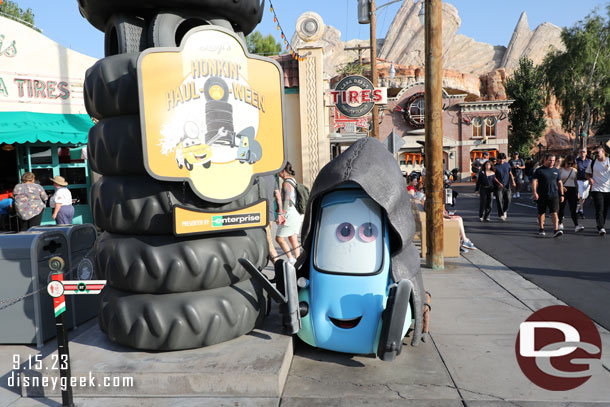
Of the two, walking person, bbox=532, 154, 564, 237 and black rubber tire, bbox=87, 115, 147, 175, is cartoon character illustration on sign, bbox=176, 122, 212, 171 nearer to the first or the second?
black rubber tire, bbox=87, 115, 147, 175

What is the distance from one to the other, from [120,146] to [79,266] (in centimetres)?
186

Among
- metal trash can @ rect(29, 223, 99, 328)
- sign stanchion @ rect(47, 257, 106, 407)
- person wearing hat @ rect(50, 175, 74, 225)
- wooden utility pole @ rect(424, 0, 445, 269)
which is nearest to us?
sign stanchion @ rect(47, 257, 106, 407)

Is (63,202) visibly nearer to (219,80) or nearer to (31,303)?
(31,303)

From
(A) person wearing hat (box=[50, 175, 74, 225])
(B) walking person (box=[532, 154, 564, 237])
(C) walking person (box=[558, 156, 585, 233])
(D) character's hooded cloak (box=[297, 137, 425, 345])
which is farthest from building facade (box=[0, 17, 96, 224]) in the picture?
(C) walking person (box=[558, 156, 585, 233])

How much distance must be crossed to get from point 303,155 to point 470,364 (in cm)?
1085

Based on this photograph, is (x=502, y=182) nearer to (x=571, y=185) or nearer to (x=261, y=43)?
(x=571, y=185)

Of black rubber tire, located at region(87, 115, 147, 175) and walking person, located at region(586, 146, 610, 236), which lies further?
walking person, located at region(586, 146, 610, 236)

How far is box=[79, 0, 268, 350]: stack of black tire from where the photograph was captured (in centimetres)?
393

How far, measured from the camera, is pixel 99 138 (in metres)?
4.14

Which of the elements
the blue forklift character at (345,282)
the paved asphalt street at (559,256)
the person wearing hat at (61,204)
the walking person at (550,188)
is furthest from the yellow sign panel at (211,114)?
the walking person at (550,188)

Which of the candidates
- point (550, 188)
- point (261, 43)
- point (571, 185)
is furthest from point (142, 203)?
point (261, 43)

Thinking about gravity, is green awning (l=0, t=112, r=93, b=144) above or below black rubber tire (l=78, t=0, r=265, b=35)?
below

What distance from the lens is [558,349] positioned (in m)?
4.29

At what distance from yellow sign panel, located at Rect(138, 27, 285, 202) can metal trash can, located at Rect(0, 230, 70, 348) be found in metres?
1.97
